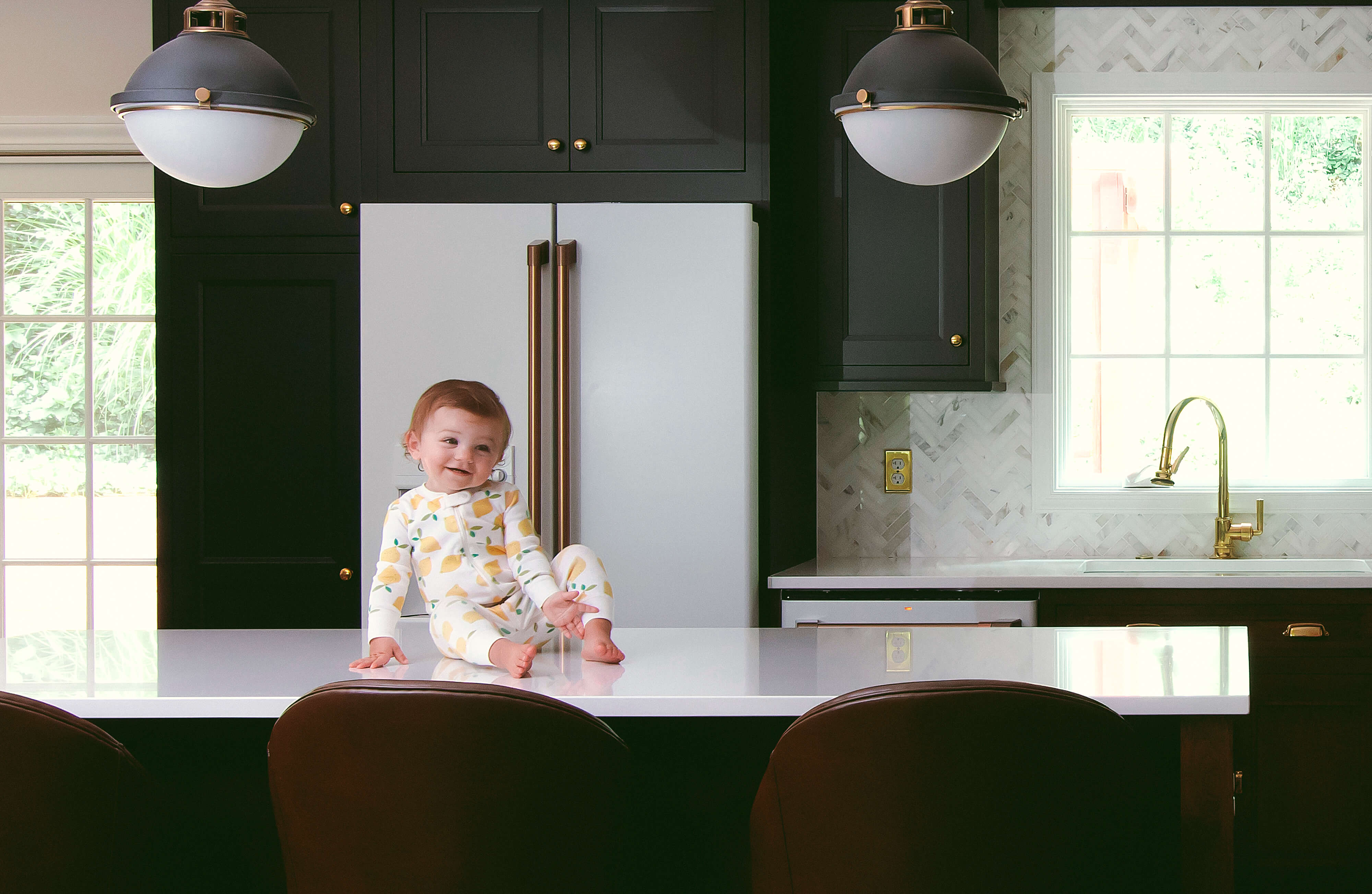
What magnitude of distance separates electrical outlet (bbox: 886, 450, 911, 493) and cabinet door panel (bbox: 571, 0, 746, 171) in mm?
1010

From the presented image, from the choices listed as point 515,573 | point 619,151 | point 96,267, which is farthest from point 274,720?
point 96,267

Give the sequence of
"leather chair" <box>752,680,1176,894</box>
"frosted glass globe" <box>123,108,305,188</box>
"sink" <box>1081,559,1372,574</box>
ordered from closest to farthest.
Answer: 1. "leather chair" <box>752,680,1176,894</box>
2. "frosted glass globe" <box>123,108,305,188</box>
3. "sink" <box>1081,559,1372,574</box>

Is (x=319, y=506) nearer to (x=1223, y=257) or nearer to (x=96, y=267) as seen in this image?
(x=96, y=267)

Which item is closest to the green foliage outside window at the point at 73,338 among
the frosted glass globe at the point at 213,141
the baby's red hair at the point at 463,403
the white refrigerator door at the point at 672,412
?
the white refrigerator door at the point at 672,412

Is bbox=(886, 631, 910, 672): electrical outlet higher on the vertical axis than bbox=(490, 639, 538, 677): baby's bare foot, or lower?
lower

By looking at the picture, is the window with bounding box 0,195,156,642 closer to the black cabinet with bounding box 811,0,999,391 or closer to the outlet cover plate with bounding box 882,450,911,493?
the black cabinet with bounding box 811,0,999,391

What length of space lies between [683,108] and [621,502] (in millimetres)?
926

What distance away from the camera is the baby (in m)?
1.49

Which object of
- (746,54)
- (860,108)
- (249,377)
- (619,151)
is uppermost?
(746,54)

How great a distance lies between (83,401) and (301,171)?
45.4 inches

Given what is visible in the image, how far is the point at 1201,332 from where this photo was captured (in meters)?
3.27

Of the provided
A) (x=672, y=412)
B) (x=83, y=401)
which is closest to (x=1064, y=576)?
(x=672, y=412)

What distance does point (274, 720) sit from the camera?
1.54m

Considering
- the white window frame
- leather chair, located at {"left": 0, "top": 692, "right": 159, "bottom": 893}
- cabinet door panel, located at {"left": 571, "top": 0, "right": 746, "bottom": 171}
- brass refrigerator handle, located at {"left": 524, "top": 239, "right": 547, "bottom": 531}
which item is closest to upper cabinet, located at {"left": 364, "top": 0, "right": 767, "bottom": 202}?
cabinet door panel, located at {"left": 571, "top": 0, "right": 746, "bottom": 171}
